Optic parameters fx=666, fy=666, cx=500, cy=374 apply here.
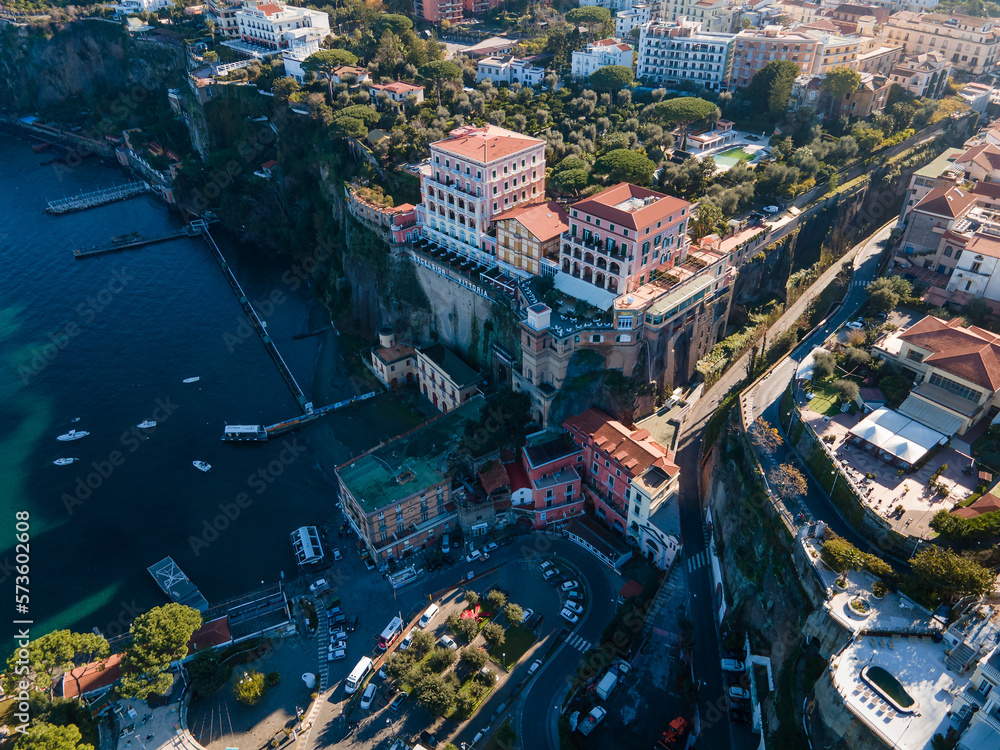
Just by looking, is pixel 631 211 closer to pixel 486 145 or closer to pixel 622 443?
pixel 486 145

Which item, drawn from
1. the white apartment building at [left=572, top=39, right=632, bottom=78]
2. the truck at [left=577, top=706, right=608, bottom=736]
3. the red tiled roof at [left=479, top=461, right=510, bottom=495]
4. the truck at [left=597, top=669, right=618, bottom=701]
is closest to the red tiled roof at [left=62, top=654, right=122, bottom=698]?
the red tiled roof at [left=479, top=461, right=510, bottom=495]

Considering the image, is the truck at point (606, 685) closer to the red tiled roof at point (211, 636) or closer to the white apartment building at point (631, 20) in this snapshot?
the red tiled roof at point (211, 636)

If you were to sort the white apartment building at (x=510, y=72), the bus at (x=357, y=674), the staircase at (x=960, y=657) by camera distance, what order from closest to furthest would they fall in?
the staircase at (x=960, y=657)
the bus at (x=357, y=674)
the white apartment building at (x=510, y=72)

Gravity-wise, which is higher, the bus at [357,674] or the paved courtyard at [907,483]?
the paved courtyard at [907,483]

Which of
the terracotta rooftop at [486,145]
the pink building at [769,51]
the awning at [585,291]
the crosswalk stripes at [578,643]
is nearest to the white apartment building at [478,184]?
the terracotta rooftop at [486,145]

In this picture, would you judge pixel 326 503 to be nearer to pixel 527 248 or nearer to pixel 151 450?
pixel 151 450

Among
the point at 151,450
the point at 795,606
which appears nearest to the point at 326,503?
the point at 151,450
